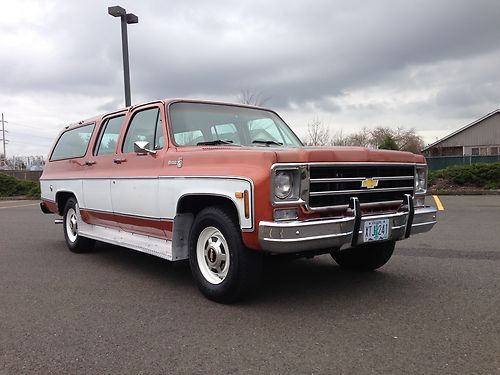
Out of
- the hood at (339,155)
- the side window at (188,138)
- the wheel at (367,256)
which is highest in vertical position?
the side window at (188,138)

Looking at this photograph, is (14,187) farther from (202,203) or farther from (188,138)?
(202,203)

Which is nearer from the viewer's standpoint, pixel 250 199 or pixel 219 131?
pixel 250 199

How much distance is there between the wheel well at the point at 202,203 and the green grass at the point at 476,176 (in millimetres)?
15582

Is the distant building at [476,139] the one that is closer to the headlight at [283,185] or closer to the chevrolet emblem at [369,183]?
the chevrolet emblem at [369,183]

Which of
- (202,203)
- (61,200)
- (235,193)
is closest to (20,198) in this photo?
(61,200)

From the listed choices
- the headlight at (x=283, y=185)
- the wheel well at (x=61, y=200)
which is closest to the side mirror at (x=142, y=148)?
the headlight at (x=283, y=185)

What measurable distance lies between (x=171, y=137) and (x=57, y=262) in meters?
2.82

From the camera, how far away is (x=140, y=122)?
560 centimetres

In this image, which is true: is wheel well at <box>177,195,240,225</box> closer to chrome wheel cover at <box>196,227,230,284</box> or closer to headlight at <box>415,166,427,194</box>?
chrome wheel cover at <box>196,227,230,284</box>

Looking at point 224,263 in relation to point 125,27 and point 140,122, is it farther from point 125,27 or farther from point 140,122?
point 125,27

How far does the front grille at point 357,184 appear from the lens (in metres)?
Result: 3.96

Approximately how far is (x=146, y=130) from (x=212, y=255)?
6.09ft

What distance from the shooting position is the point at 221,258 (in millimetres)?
4320

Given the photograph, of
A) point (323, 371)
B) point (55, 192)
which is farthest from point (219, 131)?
point (55, 192)
